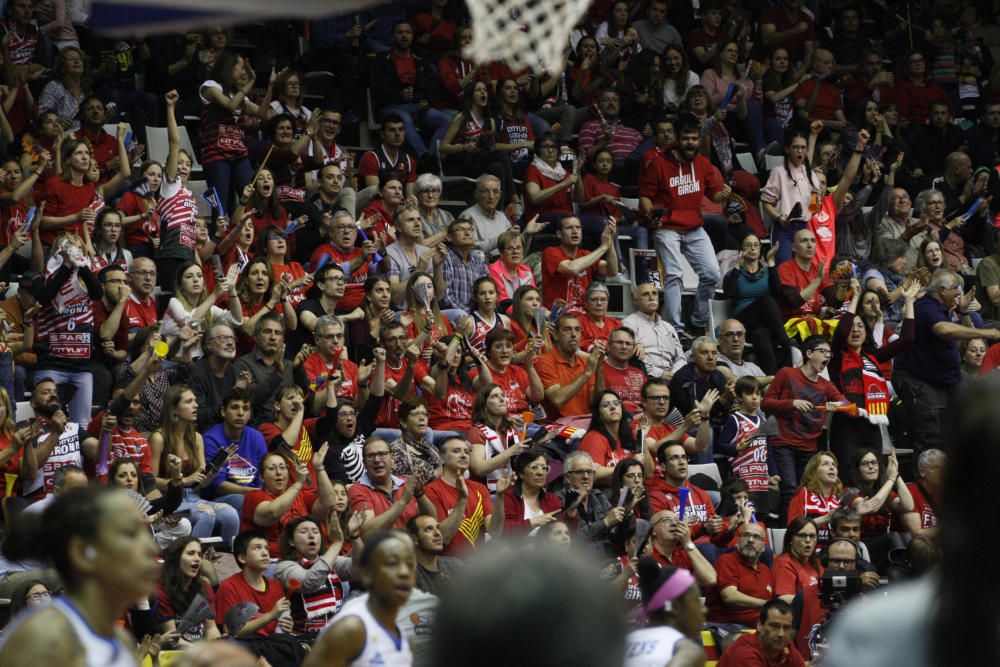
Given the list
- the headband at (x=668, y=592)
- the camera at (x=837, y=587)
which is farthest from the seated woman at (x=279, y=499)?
the headband at (x=668, y=592)

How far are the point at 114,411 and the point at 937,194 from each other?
8.84 m

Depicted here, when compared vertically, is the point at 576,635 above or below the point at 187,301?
above

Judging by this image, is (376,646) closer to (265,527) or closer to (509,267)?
(265,527)

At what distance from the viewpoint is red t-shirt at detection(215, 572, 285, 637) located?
8188 millimetres

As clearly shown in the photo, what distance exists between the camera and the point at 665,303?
13133 mm

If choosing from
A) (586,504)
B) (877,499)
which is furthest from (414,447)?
(877,499)

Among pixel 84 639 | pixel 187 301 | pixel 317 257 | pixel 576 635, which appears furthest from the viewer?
pixel 317 257

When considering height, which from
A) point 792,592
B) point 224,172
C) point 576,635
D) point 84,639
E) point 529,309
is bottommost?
point 792,592

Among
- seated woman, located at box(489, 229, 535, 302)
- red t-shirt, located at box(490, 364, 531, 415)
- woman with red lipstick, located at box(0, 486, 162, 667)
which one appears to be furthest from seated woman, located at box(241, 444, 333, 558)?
woman with red lipstick, located at box(0, 486, 162, 667)

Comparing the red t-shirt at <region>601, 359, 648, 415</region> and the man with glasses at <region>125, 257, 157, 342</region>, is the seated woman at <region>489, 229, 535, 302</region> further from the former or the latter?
the man with glasses at <region>125, 257, 157, 342</region>

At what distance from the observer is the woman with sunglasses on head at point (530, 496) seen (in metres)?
9.66

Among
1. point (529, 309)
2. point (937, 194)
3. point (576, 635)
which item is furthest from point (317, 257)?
point (576, 635)

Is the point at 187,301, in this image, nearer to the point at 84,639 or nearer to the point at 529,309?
the point at 529,309

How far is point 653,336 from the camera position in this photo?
12414 millimetres
